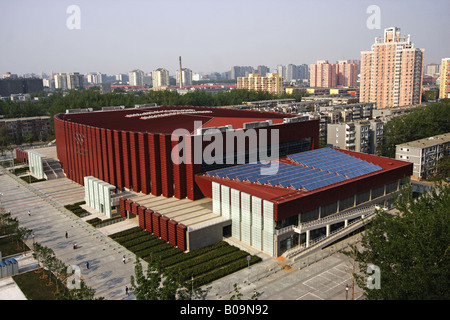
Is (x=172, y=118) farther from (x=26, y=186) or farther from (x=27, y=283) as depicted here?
(x=27, y=283)

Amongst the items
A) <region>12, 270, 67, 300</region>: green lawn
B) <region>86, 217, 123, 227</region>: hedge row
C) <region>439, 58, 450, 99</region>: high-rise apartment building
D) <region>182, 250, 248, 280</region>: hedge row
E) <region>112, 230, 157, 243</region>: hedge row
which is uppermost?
<region>439, 58, 450, 99</region>: high-rise apartment building

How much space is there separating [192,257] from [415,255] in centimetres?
1828

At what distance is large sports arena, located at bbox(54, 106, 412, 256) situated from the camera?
35.4 metres

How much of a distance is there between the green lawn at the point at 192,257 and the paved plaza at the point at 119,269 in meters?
0.69

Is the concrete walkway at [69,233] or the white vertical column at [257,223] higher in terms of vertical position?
the white vertical column at [257,223]

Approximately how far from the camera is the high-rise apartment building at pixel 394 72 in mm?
114500

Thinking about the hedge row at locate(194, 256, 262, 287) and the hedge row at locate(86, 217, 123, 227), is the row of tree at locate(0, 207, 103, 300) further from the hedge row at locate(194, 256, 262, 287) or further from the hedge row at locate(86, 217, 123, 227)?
the hedge row at locate(194, 256, 262, 287)

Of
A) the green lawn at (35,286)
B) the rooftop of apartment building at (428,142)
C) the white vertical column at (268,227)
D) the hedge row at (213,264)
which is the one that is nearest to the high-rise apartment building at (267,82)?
the rooftop of apartment building at (428,142)

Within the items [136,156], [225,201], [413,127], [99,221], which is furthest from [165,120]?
[413,127]

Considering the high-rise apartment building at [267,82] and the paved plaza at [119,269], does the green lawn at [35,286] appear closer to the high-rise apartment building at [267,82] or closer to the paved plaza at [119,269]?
the paved plaza at [119,269]

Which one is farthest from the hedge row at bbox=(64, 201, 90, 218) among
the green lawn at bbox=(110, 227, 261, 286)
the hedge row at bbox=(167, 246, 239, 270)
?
the hedge row at bbox=(167, 246, 239, 270)

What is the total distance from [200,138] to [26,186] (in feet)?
105

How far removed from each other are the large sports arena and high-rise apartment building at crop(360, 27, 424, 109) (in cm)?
7534

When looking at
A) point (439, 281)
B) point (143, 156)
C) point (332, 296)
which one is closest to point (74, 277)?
point (143, 156)
